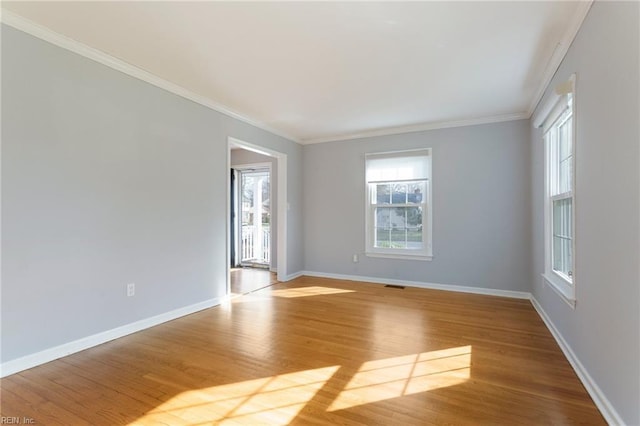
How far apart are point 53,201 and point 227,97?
1.97m

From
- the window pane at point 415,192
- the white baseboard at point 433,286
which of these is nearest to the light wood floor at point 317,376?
the white baseboard at point 433,286

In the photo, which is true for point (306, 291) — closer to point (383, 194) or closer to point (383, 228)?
point (383, 228)

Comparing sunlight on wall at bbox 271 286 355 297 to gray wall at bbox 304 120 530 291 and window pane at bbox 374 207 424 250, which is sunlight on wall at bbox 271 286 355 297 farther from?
window pane at bbox 374 207 424 250

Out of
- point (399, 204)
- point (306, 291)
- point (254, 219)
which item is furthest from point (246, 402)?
point (254, 219)

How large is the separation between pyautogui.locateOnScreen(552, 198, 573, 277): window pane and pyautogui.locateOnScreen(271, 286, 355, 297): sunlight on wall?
243 centimetres

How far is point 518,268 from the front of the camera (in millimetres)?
4035

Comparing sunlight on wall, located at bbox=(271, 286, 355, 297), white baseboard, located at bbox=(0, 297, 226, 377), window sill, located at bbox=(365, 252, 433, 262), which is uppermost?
window sill, located at bbox=(365, 252, 433, 262)

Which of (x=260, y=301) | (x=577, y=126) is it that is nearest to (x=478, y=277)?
(x=577, y=126)

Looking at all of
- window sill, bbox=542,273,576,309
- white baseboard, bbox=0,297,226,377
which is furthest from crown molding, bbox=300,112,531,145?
white baseboard, bbox=0,297,226,377

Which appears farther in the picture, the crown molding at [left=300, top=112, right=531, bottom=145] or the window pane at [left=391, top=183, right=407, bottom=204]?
the window pane at [left=391, top=183, right=407, bottom=204]

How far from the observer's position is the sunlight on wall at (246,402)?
64.6 inches

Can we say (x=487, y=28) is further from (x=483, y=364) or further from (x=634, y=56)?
(x=483, y=364)

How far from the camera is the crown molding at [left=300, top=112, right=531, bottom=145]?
4059mm

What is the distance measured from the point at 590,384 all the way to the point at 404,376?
3.61ft
